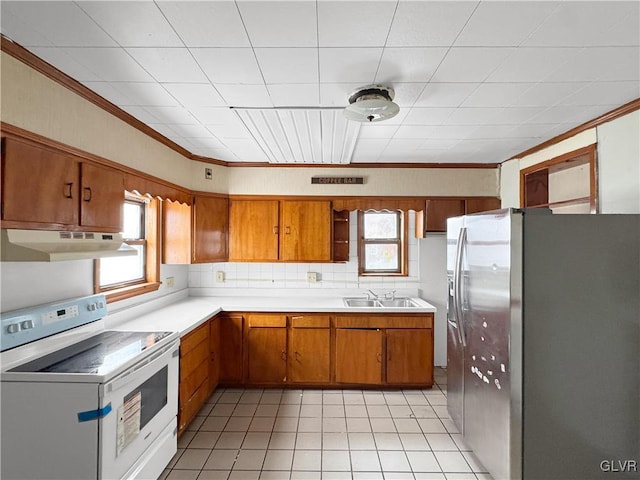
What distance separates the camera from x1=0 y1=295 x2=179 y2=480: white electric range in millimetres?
1522

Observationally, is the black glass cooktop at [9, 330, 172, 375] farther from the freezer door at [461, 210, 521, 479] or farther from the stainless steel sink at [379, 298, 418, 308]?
the stainless steel sink at [379, 298, 418, 308]

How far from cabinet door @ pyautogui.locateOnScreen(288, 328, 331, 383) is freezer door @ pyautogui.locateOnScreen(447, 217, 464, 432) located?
1.19 m

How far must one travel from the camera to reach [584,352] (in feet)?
5.99

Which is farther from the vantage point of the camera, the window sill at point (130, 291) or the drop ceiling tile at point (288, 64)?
the window sill at point (130, 291)

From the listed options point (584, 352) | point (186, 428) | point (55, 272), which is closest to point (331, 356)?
point (186, 428)

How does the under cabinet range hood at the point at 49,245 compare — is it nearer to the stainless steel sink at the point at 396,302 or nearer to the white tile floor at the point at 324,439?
the white tile floor at the point at 324,439

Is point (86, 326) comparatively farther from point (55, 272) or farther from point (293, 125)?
point (293, 125)

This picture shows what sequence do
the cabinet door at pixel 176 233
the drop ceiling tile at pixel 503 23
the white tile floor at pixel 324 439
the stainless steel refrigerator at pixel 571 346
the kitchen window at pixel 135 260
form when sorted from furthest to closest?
the cabinet door at pixel 176 233 < the kitchen window at pixel 135 260 < the white tile floor at pixel 324 439 < the stainless steel refrigerator at pixel 571 346 < the drop ceiling tile at pixel 503 23

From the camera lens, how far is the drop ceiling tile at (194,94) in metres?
1.88

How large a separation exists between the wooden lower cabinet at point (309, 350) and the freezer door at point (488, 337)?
4.54 feet

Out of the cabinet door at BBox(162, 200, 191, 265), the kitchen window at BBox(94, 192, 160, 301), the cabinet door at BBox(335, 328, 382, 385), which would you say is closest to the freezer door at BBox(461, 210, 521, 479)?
the cabinet door at BBox(335, 328, 382, 385)

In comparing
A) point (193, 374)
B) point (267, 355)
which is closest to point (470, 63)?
point (193, 374)

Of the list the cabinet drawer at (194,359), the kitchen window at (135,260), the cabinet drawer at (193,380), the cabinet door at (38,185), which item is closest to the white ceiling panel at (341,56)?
the cabinet door at (38,185)

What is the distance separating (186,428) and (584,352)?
111 inches
